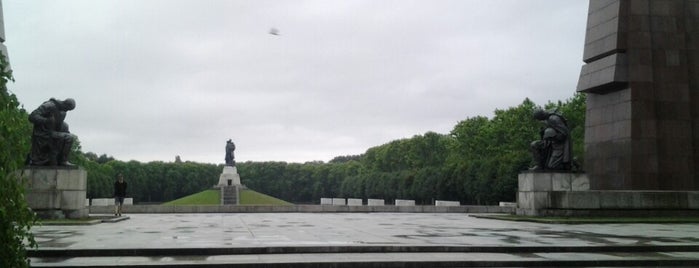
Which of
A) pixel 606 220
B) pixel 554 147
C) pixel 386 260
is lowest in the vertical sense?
pixel 386 260

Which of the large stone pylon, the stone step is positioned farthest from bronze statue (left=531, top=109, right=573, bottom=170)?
the stone step

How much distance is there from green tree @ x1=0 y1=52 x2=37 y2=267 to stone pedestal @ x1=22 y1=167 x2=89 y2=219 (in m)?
15.4

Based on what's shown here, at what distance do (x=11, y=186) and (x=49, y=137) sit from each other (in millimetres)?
15892

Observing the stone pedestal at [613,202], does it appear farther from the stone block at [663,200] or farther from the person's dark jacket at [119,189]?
the person's dark jacket at [119,189]

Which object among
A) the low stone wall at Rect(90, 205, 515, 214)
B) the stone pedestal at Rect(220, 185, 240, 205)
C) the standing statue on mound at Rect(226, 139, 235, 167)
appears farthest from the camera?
the standing statue on mound at Rect(226, 139, 235, 167)

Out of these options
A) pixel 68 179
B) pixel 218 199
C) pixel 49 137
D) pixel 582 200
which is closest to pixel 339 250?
pixel 68 179

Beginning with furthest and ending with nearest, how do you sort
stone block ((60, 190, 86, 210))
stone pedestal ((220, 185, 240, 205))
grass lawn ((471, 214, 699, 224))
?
stone pedestal ((220, 185, 240, 205)) < stone block ((60, 190, 86, 210)) < grass lawn ((471, 214, 699, 224))

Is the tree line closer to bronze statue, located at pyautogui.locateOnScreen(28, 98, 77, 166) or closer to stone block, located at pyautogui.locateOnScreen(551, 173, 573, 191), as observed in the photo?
stone block, located at pyautogui.locateOnScreen(551, 173, 573, 191)

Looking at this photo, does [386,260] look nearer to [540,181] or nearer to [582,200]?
[582,200]

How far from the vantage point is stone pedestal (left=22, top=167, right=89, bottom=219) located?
20391 mm

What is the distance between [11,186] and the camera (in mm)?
6207

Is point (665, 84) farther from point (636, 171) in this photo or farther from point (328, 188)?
point (328, 188)

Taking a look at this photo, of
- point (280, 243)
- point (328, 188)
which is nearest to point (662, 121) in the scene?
point (280, 243)

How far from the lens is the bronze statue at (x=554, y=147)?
23.4 metres
